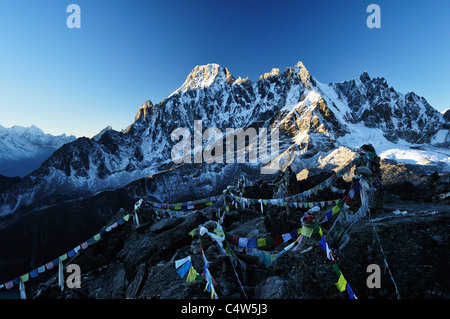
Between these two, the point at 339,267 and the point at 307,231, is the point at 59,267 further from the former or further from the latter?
the point at 339,267

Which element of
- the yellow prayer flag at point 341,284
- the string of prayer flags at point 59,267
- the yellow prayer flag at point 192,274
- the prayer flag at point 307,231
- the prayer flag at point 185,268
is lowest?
the string of prayer flags at point 59,267

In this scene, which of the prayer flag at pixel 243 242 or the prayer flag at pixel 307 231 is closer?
the prayer flag at pixel 307 231

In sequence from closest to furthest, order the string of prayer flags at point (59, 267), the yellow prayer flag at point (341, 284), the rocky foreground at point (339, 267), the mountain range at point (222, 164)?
the yellow prayer flag at point (341, 284)
the rocky foreground at point (339, 267)
the string of prayer flags at point (59, 267)
the mountain range at point (222, 164)

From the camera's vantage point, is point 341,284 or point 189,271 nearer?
point 341,284

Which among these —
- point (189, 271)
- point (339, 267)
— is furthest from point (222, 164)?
point (339, 267)

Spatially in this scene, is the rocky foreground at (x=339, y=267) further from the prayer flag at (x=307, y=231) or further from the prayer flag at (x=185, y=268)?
the prayer flag at (x=185, y=268)

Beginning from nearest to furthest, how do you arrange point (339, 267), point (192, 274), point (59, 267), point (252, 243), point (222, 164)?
point (339, 267) < point (192, 274) < point (252, 243) < point (59, 267) < point (222, 164)

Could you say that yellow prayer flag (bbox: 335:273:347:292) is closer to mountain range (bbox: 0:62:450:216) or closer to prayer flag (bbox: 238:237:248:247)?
prayer flag (bbox: 238:237:248:247)

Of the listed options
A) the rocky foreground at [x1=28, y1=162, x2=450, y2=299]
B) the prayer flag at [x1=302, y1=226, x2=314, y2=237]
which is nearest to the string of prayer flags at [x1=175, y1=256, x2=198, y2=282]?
the rocky foreground at [x1=28, y1=162, x2=450, y2=299]

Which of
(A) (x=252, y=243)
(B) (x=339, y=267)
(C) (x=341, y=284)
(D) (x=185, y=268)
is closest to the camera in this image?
(C) (x=341, y=284)

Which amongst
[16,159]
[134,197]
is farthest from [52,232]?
[16,159]

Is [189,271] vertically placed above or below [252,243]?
below

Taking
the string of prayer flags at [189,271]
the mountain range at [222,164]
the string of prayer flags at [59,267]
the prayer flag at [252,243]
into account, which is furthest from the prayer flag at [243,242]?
the mountain range at [222,164]
